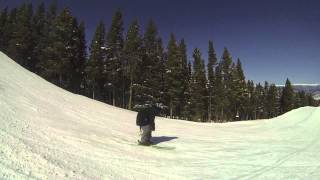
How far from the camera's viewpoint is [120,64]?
61.6 meters

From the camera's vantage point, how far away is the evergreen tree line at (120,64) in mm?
56250

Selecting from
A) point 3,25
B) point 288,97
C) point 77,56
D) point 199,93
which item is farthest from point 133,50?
Answer: point 288,97

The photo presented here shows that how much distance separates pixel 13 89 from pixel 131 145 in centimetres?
755

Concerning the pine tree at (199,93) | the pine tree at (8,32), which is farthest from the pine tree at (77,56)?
the pine tree at (199,93)

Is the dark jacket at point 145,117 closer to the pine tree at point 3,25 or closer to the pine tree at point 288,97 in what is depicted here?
the pine tree at point 3,25

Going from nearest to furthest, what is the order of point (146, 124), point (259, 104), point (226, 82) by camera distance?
point (146, 124) < point (226, 82) < point (259, 104)

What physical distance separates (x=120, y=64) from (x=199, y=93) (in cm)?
1685

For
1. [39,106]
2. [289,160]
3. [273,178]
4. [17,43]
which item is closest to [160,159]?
[273,178]

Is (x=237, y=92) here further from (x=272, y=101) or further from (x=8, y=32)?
(x=8, y=32)

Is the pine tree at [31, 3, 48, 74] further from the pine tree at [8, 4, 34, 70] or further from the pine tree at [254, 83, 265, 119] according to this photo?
the pine tree at [254, 83, 265, 119]

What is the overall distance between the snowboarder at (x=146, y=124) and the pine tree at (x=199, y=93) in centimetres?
5091

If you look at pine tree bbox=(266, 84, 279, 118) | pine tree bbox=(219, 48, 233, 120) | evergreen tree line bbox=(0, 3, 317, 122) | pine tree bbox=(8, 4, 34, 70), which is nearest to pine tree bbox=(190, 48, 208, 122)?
evergreen tree line bbox=(0, 3, 317, 122)

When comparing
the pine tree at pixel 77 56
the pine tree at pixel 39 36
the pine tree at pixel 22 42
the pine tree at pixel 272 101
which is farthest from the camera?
the pine tree at pixel 272 101

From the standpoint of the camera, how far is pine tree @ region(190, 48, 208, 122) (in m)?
66.8
